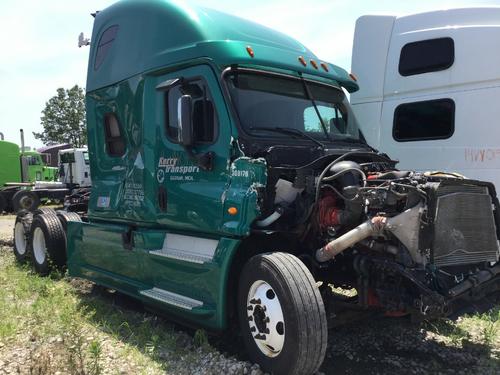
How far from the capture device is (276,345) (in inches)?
150

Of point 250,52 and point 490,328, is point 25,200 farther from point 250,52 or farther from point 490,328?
point 490,328

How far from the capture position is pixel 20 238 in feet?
28.4

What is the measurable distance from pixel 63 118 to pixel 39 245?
4497 cm

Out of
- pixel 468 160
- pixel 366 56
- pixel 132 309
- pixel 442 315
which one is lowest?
pixel 132 309

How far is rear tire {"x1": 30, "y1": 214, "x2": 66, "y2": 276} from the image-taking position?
24.5 ft

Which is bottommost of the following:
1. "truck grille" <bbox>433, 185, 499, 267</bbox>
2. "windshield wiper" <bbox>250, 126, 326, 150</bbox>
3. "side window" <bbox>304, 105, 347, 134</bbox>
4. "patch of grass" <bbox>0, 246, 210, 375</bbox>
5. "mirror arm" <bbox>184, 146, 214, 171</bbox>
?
"patch of grass" <bbox>0, 246, 210, 375</bbox>

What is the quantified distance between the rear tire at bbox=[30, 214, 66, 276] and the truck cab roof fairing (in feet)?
7.99

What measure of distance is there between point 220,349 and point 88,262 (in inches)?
97.1

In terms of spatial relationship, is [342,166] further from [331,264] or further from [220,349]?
[220,349]

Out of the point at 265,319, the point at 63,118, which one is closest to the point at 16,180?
the point at 265,319

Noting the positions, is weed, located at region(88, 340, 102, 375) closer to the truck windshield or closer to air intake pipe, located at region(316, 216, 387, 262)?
air intake pipe, located at region(316, 216, 387, 262)

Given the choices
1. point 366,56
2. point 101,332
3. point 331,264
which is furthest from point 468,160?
point 101,332

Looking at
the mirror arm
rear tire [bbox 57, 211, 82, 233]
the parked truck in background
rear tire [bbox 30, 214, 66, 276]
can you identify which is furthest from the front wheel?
the parked truck in background

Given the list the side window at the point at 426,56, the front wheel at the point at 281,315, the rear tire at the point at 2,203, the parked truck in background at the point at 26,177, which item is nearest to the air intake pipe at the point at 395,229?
the front wheel at the point at 281,315
